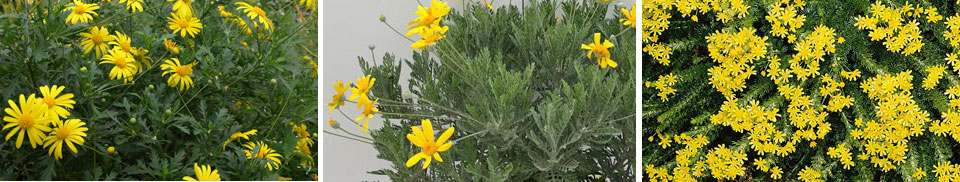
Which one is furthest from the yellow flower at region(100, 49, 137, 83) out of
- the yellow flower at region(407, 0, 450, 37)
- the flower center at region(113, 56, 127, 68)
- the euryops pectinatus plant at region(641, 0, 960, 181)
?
the euryops pectinatus plant at region(641, 0, 960, 181)

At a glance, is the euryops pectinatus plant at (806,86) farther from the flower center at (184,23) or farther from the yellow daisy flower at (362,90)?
the flower center at (184,23)

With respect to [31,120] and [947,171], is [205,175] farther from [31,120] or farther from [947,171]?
[947,171]

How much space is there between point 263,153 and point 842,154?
3.85 feet

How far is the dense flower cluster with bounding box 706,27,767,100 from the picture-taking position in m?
1.56

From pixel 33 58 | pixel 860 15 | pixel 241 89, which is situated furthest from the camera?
pixel 860 15

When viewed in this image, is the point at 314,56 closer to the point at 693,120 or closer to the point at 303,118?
the point at 303,118

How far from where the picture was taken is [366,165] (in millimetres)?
1178

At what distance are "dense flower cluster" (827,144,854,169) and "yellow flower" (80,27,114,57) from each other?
4.48 feet

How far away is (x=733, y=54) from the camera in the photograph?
5.18ft

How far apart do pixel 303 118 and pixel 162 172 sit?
0.67 feet

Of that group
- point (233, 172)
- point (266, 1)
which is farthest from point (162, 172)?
point (266, 1)

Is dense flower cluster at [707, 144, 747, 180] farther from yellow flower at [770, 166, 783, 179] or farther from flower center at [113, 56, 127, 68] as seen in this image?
flower center at [113, 56, 127, 68]

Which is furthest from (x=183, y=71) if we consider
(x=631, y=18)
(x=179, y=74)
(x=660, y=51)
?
(x=660, y=51)

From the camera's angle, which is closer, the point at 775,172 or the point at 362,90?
the point at 362,90
